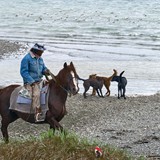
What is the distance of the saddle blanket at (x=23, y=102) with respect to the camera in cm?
1315

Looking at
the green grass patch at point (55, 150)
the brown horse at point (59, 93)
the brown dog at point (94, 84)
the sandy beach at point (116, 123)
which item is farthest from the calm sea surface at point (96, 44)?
the green grass patch at point (55, 150)

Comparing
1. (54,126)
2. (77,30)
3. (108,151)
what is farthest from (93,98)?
(77,30)

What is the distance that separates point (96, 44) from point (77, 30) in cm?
1094

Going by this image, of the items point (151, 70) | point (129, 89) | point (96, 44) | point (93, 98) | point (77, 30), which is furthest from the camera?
point (77, 30)

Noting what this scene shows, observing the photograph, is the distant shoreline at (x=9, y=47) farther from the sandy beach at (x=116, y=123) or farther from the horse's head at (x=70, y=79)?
the horse's head at (x=70, y=79)

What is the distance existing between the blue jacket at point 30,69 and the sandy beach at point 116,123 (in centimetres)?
127

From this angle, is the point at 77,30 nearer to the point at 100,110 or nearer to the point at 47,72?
the point at 100,110

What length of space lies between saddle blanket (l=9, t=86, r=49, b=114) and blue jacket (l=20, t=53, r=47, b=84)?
34cm

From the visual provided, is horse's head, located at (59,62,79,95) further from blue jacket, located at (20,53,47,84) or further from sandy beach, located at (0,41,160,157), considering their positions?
sandy beach, located at (0,41,160,157)

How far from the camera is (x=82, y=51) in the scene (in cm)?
A: 3672

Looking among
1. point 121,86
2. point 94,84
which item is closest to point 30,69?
point 94,84

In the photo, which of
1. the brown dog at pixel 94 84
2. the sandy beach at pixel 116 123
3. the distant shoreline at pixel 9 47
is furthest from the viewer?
the distant shoreline at pixel 9 47

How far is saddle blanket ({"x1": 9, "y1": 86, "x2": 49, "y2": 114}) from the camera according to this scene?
13.1 meters

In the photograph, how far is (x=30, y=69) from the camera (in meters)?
13.2
